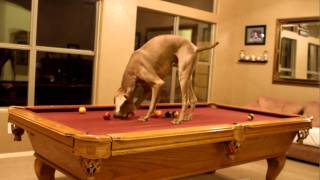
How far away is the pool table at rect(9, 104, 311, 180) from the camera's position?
1.69 metres

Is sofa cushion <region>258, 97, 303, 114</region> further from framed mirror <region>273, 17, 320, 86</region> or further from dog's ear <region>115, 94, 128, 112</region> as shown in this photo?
dog's ear <region>115, 94, 128, 112</region>

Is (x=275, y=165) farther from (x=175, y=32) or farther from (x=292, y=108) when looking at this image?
(x=175, y=32)

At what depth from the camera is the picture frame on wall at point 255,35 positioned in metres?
6.37

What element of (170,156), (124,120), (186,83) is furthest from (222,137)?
(124,120)

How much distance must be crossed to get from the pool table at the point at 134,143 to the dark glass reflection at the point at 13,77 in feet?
6.00

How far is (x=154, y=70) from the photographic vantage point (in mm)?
2547

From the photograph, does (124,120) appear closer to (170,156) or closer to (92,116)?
(92,116)

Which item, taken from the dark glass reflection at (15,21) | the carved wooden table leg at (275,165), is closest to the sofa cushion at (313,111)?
the carved wooden table leg at (275,165)

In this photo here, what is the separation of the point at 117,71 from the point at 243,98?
2952 mm

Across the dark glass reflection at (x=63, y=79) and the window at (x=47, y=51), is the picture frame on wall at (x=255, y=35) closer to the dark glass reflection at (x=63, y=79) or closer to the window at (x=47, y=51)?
the window at (x=47, y=51)

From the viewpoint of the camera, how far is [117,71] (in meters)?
5.05

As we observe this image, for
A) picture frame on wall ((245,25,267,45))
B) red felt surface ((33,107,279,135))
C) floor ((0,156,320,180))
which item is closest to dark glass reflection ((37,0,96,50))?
floor ((0,156,320,180))

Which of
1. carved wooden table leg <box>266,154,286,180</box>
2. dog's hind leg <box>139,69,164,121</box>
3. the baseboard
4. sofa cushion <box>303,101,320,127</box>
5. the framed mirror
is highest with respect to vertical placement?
the framed mirror

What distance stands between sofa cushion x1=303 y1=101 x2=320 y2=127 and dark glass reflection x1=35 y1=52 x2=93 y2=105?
3326mm
